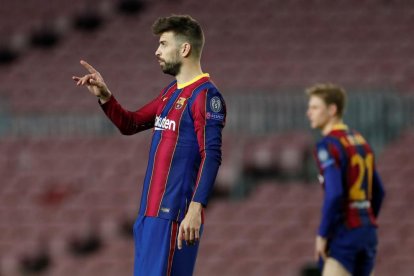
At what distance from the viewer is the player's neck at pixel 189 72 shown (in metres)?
3.85

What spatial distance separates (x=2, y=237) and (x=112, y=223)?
4.24 ft

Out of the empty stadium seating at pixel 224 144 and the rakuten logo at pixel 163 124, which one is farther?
the empty stadium seating at pixel 224 144

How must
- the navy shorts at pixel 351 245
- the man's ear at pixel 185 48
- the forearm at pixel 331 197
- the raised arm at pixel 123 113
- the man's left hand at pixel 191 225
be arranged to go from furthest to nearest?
the navy shorts at pixel 351 245 < the forearm at pixel 331 197 < the raised arm at pixel 123 113 < the man's ear at pixel 185 48 < the man's left hand at pixel 191 225

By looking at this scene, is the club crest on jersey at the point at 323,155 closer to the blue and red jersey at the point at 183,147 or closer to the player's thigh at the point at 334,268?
the player's thigh at the point at 334,268

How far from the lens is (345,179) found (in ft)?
17.5

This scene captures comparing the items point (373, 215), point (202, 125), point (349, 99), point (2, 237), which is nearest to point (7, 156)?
point (2, 237)

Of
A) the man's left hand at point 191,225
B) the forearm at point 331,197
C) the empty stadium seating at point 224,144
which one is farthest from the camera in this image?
the empty stadium seating at point 224,144

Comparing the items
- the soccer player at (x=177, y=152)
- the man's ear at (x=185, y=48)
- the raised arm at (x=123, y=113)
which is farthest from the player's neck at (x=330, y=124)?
the man's ear at (x=185, y=48)

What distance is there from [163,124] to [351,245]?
6.34 ft

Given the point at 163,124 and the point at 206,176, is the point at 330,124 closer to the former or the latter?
the point at 163,124

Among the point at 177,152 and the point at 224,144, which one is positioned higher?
the point at 177,152

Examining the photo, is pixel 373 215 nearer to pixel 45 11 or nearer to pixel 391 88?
pixel 391 88

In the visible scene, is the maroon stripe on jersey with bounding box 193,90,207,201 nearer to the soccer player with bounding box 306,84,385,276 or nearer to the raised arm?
the raised arm

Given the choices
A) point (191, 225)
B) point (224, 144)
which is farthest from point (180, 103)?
point (224, 144)
